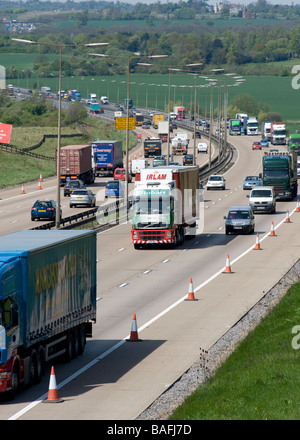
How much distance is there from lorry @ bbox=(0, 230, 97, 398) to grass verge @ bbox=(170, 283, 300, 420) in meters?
3.54

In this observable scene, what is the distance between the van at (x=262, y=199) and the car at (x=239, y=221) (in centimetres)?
1168

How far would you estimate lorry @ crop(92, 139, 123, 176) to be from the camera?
9975 centimetres

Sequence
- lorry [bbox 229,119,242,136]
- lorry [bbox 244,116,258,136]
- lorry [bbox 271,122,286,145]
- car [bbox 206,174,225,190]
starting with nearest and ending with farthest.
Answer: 1. car [bbox 206,174,225,190]
2. lorry [bbox 271,122,286,145]
3. lorry [bbox 244,116,258,136]
4. lorry [bbox 229,119,242,136]

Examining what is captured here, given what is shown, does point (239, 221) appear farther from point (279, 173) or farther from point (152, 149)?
point (152, 149)

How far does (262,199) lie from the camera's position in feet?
224

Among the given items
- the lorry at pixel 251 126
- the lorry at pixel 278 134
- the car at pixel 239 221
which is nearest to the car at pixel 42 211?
the car at pixel 239 221

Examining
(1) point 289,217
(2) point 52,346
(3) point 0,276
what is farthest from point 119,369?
(1) point 289,217

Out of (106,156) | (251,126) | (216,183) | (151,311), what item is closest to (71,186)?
(216,183)

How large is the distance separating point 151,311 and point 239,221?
24.9 metres

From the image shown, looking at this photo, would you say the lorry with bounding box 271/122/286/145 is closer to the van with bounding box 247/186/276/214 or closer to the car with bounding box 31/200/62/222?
the van with bounding box 247/186/276/214

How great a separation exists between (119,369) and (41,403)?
13.0 feet

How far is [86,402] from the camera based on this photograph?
65.8 ft

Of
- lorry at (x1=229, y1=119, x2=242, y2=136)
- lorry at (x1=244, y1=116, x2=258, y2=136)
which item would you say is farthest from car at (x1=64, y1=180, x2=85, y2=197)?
lorry at (x1=244, y1=116, x2=258, y2=136)

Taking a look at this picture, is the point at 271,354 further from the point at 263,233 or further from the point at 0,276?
the point at 263,233
